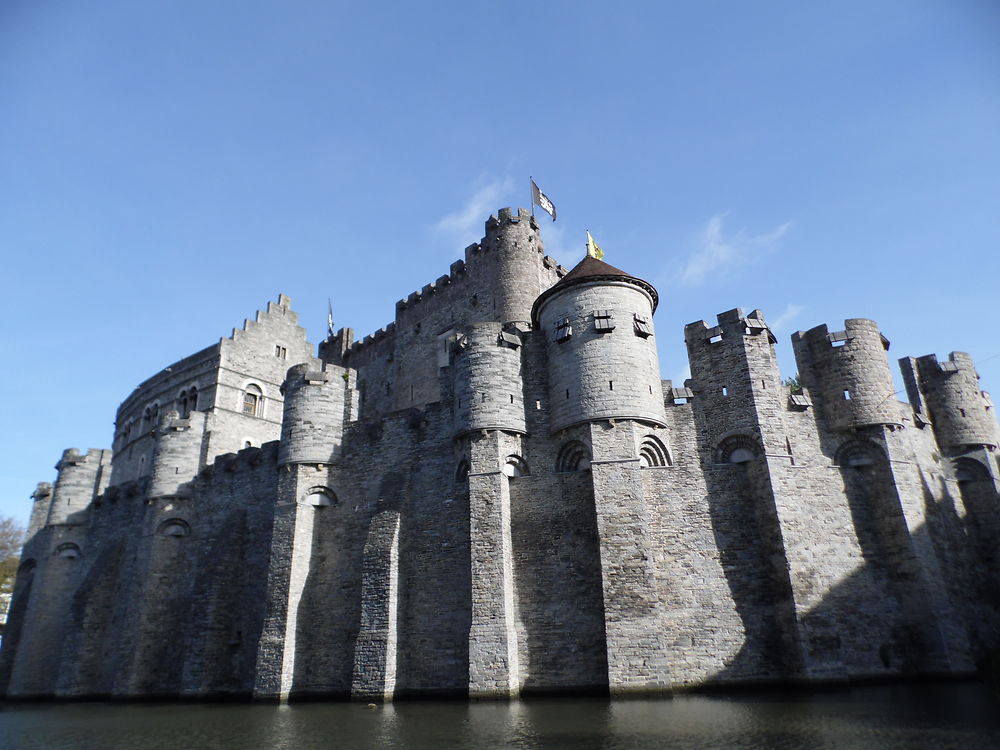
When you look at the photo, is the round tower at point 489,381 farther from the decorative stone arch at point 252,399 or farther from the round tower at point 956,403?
the decorative stone arch at point 252,399

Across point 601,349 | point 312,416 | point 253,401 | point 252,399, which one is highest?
point 252,399

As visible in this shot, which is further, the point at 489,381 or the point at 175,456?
the point at 175,456

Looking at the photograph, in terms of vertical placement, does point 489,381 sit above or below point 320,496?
above

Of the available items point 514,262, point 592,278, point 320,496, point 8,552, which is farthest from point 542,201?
point 8,552

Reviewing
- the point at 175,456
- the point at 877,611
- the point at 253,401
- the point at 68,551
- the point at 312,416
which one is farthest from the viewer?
the point at 253,401

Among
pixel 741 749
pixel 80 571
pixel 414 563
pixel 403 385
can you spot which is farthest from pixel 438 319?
pixel 741 749

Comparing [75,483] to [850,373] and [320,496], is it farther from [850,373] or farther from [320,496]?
[850,373]

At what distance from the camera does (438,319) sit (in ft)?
105

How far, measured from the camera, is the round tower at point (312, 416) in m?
23.4

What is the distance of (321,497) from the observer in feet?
76.1

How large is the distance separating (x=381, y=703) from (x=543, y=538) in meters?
5.96

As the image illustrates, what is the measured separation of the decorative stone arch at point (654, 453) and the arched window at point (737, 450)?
60.4 inches

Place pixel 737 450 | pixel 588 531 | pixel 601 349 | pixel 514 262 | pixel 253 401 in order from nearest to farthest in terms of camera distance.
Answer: pixel 588 531 < pixel 737 450 < pixel 601 349 < pixel 514 262 < pixel 253 401

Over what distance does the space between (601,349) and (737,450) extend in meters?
4.88
